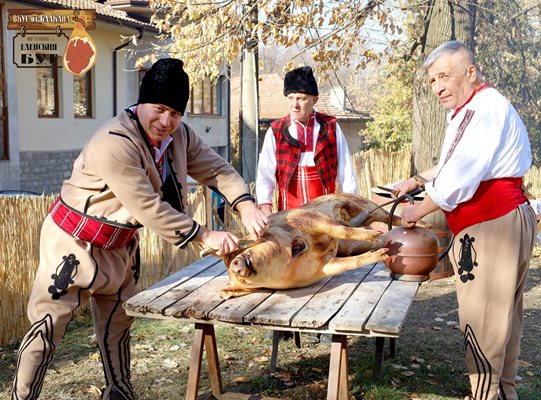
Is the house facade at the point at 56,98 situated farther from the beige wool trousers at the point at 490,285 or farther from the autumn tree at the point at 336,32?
the beige wool trousers at the point at 490,285

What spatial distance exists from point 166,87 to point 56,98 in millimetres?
12529

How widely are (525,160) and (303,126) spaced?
1.77 m

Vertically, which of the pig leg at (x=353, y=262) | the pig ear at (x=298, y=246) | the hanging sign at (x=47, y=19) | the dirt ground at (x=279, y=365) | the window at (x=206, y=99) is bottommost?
the dirt ground at (x=279, y=365)

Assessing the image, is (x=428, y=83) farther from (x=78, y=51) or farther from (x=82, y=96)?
(x=82, y=96)

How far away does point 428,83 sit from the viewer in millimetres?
7656

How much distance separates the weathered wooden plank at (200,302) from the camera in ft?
9.76

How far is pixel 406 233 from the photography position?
11.6 ft

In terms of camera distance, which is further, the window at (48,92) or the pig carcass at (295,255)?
the window at (48,92)

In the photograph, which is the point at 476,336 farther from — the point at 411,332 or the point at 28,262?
the point at 28,262

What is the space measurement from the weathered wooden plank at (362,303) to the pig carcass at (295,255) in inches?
6.5

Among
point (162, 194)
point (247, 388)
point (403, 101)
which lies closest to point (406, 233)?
point (162, 194)

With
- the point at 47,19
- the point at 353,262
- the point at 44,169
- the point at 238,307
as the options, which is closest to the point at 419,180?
the point at 353,262

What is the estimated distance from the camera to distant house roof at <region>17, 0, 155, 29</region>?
12555 mm

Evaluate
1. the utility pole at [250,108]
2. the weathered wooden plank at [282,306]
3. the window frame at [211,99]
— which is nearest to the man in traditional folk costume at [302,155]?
the weathered wooden plank at [282,306]
